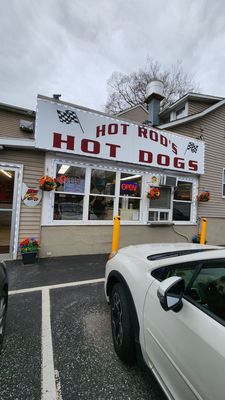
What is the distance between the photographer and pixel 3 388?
1.90m

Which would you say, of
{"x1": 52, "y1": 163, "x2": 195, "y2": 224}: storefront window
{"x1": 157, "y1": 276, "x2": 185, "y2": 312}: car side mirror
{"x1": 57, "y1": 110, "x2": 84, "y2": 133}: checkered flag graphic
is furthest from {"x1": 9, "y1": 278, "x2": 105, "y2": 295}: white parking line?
{"x1": 57, "y1": 110, "x2": 84, "y2": 133}: checkered flag graphic

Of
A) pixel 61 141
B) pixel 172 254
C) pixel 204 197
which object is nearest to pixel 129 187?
pixel 61 141

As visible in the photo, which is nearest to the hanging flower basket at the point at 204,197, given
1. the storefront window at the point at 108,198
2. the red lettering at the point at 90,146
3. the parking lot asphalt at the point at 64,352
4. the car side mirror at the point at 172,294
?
the storefront window at the point at 108,198

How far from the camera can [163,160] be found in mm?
7453

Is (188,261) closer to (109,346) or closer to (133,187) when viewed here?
(109,346)

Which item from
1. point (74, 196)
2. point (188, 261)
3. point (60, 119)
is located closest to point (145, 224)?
point (74, 196)

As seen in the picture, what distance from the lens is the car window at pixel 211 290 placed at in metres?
1.51

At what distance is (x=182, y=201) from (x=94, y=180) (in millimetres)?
3735

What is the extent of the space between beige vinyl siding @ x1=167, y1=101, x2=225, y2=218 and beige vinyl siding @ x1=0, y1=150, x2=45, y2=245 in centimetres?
576

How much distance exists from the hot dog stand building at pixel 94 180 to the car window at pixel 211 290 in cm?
481

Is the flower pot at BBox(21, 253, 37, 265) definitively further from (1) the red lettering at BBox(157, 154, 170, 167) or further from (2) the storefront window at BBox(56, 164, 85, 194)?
(1) the red lettering at BBox(157, 154, 170, 167)

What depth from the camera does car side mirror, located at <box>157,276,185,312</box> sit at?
55.2 inches

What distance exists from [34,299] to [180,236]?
5.90 meters

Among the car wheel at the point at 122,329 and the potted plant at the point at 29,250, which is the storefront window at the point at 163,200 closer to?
the potted plant at the point at 29,250
